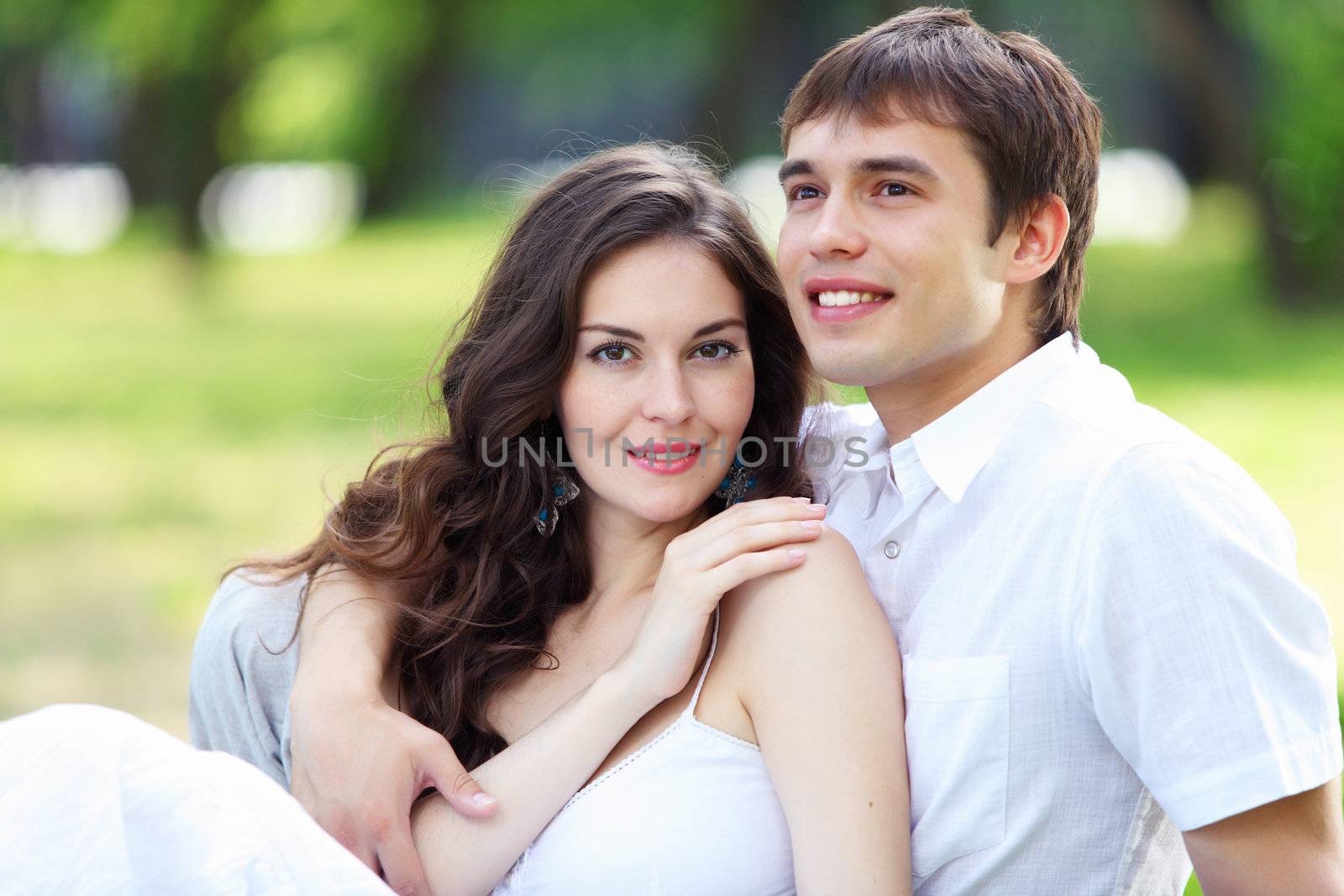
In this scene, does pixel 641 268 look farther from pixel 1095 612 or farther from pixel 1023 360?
pixel 1095 612

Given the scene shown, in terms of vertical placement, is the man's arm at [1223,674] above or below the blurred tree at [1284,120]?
above

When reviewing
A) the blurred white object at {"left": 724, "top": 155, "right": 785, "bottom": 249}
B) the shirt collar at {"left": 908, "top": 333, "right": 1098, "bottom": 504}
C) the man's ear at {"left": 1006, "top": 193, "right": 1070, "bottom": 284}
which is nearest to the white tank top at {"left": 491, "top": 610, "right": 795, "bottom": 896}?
the shirt collar at {"left": 908, "top": 333, "right": 1098, "bottom": 504}

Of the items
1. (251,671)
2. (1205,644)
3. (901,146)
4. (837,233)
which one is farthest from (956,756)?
(251,671)

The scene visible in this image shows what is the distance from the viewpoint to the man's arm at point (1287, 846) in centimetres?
212

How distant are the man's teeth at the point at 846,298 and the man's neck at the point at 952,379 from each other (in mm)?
→ 164

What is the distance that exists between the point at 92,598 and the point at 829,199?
5762mm

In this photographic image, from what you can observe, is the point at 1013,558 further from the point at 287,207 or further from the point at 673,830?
the point at 287,207

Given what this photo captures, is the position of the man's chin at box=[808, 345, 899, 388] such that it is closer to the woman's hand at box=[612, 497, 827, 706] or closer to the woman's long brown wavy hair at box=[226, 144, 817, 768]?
the woman's hand at box=[612, 497, 827, 706]

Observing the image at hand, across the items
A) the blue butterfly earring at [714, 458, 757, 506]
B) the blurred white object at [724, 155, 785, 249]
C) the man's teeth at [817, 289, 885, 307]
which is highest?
the man's teeth at [817, 289, 885, 307]

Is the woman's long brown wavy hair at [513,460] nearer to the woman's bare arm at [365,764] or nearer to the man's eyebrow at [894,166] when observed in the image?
the woman's bare arm at [365,764]

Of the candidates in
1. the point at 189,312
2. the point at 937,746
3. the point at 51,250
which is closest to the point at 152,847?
the point at 937,746

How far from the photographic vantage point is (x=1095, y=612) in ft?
7.30

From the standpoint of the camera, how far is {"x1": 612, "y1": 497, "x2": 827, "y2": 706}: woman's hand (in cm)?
259

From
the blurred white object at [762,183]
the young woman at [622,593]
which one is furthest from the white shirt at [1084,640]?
the blurred white object at [762,183]
